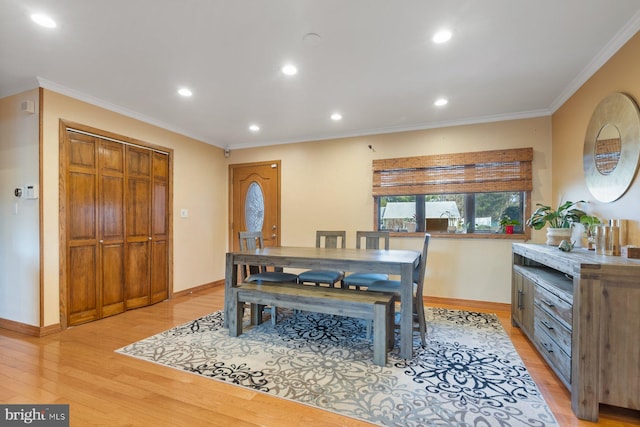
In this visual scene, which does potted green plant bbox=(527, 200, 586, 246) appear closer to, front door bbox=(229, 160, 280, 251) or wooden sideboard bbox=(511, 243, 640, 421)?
wooden sideboard bbox=(511, 243, 640, 421)

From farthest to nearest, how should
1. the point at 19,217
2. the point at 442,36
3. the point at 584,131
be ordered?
the point at 19,217 < the point at 584,131 < the point at 442,36

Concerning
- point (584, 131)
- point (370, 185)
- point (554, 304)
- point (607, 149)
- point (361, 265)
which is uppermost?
point (584, 131)

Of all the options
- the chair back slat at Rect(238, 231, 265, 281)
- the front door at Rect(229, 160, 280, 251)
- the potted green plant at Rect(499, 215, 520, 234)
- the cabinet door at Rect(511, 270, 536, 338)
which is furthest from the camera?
the front door at Rect(229, 160, 280, 251)

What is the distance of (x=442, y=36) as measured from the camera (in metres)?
2.14

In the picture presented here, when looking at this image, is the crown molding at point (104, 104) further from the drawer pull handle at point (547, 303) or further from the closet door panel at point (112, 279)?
the drawer pull handle at point (547, 303)

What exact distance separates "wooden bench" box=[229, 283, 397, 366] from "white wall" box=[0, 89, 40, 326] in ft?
6.67

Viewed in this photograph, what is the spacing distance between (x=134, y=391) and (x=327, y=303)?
1.52 m

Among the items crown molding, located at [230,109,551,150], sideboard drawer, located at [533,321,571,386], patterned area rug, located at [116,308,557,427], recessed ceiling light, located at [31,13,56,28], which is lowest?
patterned area rug, located at [116,308,557,427]

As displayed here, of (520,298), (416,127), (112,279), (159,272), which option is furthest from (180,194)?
(520,298)

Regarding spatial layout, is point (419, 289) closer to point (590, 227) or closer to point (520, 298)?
point (520, 298)

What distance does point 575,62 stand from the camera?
99.0 inches

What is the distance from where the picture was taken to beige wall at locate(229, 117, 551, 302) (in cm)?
373

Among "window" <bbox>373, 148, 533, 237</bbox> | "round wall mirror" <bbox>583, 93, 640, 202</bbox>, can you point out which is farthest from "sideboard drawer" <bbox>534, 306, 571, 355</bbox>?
"window" <bbox>373, 148, 533, 237</bbox>

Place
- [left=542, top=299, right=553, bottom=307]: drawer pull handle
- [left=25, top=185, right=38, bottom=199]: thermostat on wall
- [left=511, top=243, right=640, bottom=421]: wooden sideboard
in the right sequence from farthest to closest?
[left=25, top=185, right=38, bottom=199]: thermostat on wall < [left=542, top=299, right=553, bottom=307]: drawer pull handle < [left=511, top=243, right=640, bottom=421]: wooden sideboard
